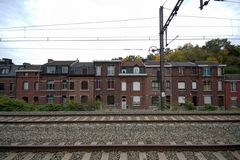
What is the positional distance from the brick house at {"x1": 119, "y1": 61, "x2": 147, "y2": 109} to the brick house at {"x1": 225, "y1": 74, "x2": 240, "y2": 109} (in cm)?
1533

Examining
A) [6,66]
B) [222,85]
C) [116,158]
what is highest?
[6,66]

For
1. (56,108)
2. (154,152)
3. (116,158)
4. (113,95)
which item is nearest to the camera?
(116,158)

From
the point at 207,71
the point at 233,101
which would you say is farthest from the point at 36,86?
the point at 233,101

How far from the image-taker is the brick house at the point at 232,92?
4125 centimetres

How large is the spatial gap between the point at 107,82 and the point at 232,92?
23.0 metres

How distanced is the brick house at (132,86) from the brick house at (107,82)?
2.90ft

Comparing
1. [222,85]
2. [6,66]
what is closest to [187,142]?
[222,85]

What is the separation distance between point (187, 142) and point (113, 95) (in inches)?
1257

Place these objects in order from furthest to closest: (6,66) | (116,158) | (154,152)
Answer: (6,66) < (154,152) < (116,158)

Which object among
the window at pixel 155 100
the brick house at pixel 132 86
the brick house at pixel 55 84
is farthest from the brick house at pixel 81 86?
the window at pixel 155 100

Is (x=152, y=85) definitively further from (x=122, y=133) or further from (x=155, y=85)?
(x=122, y=133)

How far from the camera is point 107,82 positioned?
3975cm

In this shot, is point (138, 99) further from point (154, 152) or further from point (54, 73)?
point (154, 152)

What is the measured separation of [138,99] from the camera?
39.8 meters
